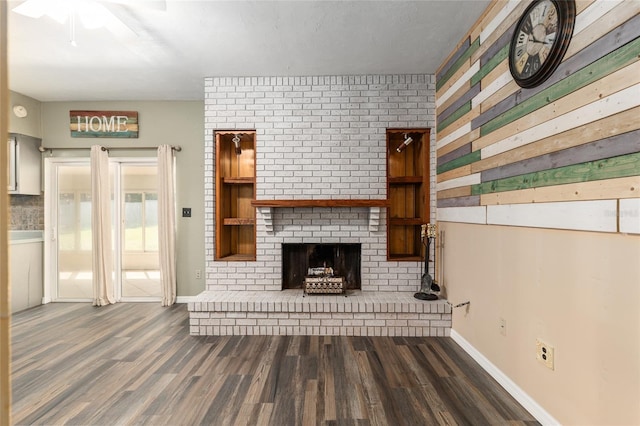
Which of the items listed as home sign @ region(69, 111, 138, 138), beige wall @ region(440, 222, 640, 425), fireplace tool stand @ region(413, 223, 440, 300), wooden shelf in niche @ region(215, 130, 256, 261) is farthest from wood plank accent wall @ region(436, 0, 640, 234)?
home sign @ region(69, 111, 138, 138)

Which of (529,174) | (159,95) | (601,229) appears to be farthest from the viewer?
(159,95)

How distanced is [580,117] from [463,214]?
1.38 meters

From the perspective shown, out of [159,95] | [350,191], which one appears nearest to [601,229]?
[350,191]

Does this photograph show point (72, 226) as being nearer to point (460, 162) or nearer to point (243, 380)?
point (243, 380)

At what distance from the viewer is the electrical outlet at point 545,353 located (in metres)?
1.72

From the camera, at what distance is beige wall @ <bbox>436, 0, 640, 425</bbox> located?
1.32m

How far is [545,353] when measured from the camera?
1771 mm

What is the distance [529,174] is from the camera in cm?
189

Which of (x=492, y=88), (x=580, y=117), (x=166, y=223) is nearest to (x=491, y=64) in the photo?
(x=492, y=88)

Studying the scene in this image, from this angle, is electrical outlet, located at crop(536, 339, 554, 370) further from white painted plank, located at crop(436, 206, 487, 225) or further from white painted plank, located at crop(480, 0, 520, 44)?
white painted plank, located at crop(480, 0, 520, 44)

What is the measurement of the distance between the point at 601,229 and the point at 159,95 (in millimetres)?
4678

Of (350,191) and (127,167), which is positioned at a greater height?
(127,167)

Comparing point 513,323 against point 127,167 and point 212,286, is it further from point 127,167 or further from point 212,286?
point 127,167

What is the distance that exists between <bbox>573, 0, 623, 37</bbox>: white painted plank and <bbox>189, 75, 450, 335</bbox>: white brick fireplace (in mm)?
2039
